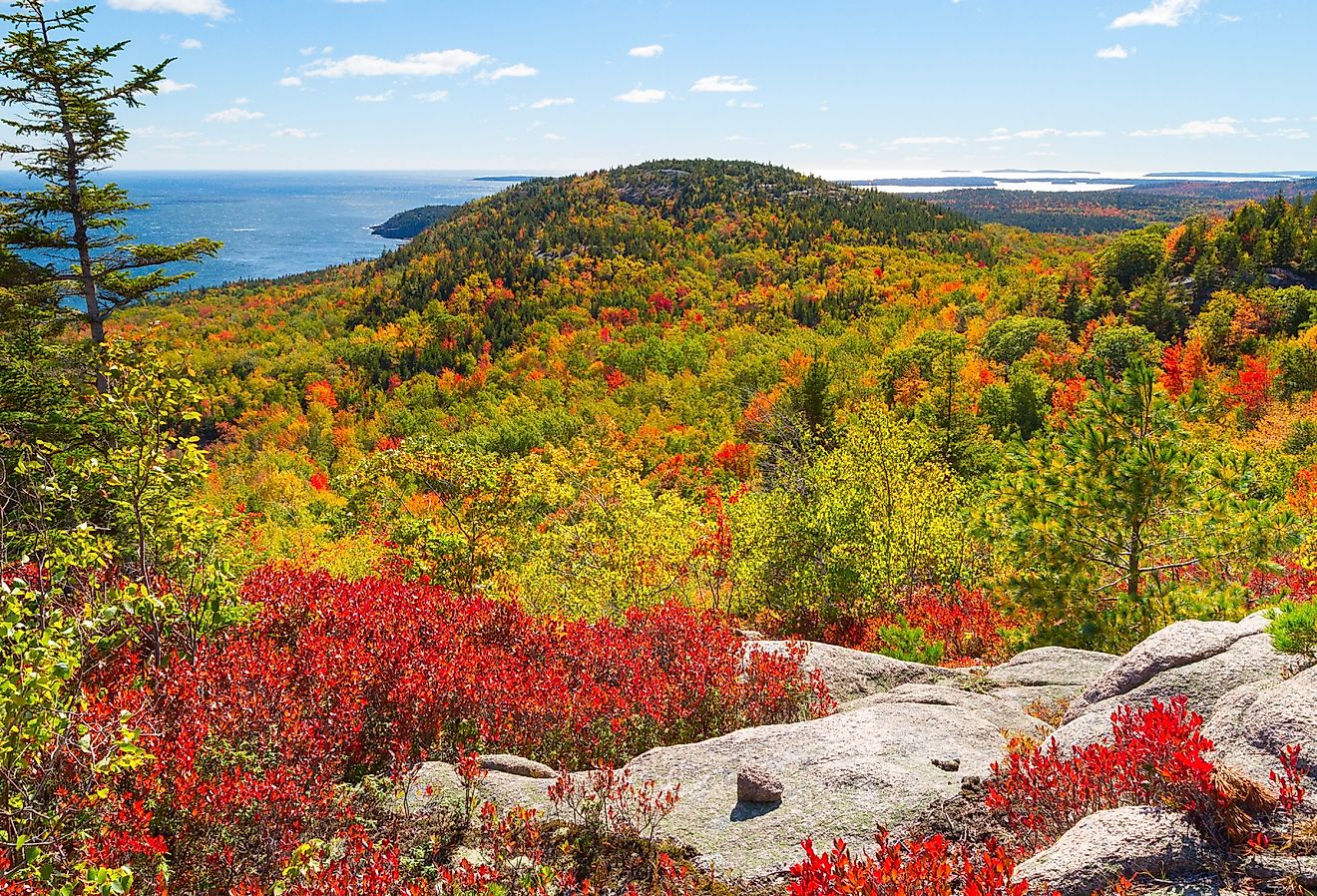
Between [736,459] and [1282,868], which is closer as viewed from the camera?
[1282,868]

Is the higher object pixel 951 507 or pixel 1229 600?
pixel 1229 600

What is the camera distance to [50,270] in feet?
63.3

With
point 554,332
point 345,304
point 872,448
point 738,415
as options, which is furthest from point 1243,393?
point 345,304

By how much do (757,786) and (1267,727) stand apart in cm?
439

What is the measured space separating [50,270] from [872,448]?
80.6 ft

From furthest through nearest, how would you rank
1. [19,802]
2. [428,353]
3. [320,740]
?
[428,353]
[320,740]
[19,802]

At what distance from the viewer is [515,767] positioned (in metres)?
9.13

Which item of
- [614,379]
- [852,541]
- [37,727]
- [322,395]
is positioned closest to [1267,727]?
[37,727]

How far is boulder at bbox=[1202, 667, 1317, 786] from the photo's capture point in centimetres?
537

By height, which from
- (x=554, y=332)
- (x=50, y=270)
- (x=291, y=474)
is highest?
(x=50, y=270)

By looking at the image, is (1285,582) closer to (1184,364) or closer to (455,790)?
(455,790)

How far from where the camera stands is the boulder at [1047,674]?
A: 1108 centimetres

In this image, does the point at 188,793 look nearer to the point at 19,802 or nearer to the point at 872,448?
the point at 19,802

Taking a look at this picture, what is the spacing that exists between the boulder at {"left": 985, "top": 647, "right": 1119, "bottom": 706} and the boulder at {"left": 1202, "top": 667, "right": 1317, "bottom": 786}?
4.66 m
